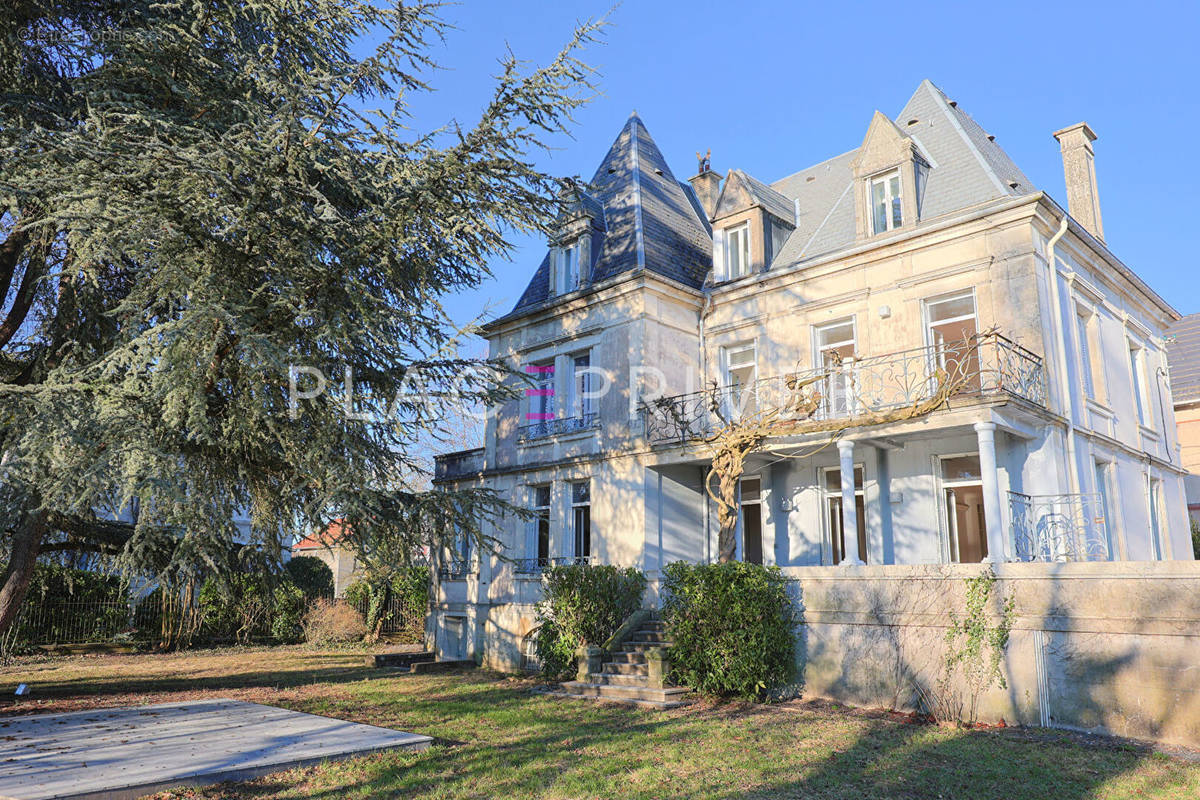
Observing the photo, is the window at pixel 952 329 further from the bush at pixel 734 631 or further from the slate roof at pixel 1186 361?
the slate roof at pixel 1186 361

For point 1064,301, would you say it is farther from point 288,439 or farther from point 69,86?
point 69,86

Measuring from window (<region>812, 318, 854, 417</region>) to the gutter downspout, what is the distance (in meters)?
3.22

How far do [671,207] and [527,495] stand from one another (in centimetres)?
743

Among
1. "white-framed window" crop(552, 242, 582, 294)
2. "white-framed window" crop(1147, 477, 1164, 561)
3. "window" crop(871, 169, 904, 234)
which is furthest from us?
"white-framed window" crop(552, 242, 582, 294)

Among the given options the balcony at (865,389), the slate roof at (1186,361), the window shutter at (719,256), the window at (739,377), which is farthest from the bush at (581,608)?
the slate roof at (1186,361)

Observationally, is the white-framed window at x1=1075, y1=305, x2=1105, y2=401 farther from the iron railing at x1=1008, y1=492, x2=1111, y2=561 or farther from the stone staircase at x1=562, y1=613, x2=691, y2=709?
the stone staircase at x1=562, y1=613, x2=691, y2=709

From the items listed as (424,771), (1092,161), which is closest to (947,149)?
(1092,161)

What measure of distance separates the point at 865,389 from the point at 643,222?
250 inches

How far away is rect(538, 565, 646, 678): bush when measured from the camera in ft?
44.9

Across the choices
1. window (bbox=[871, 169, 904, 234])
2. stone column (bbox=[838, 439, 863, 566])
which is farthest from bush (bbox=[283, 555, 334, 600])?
window (bbox=[871, 169, 904, 234])

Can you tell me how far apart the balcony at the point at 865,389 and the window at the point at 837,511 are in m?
1.38

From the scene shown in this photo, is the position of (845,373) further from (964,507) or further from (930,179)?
(930,179)

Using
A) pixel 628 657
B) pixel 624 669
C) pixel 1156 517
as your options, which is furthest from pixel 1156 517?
pixel 624 669

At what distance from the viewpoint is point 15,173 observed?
8.98 m
